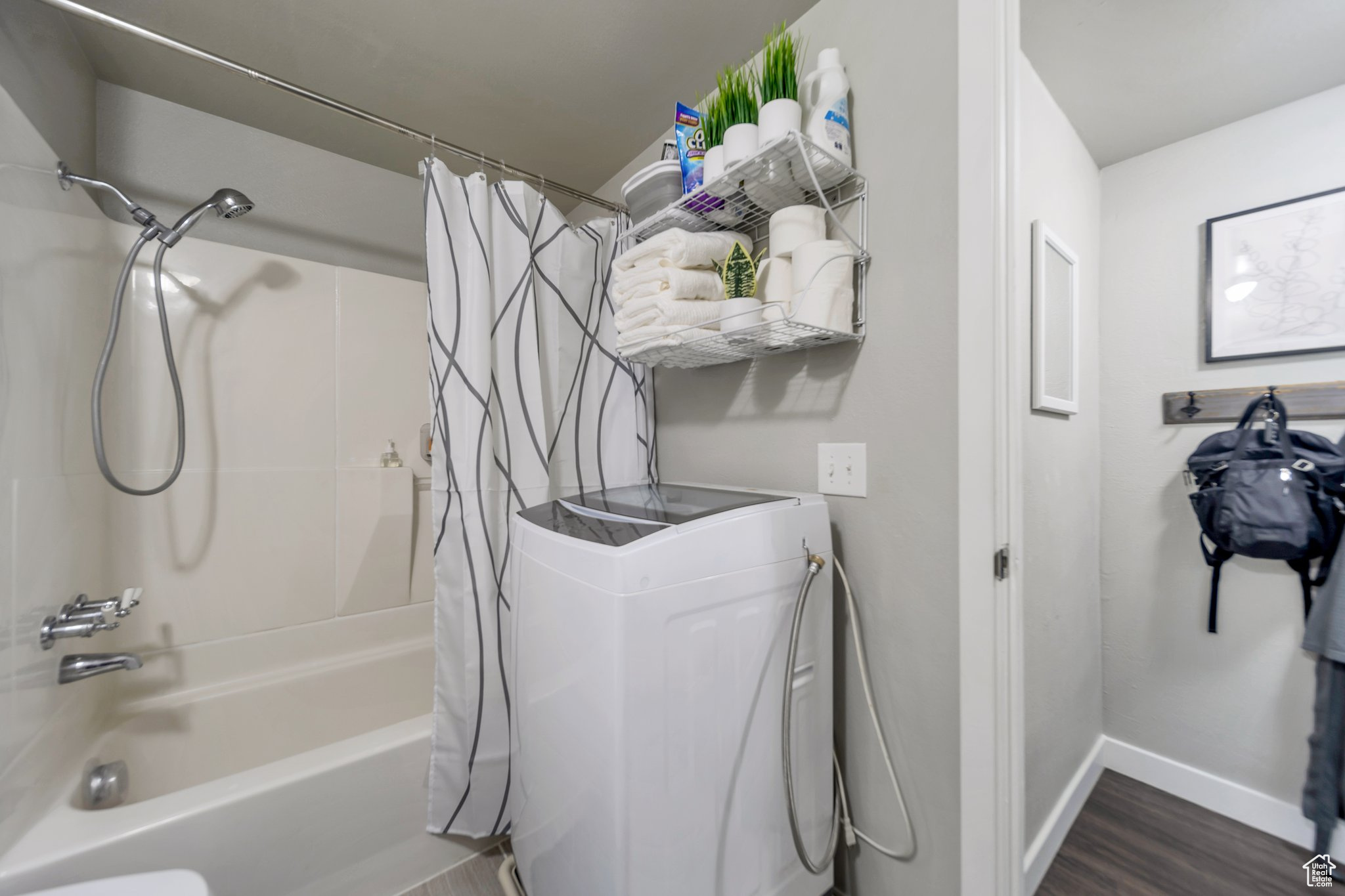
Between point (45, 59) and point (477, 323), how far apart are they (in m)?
1.18

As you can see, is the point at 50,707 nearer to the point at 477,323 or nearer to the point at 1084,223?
the point at 477,323

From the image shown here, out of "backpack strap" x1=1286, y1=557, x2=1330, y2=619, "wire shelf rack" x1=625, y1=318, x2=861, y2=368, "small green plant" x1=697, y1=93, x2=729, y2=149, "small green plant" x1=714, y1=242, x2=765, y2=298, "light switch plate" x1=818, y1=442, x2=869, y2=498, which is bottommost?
"backpack strap" x1=1286, y1=557, x2=1330, y2=619

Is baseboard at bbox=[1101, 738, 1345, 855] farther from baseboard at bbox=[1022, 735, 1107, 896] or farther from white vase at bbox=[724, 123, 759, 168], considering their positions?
white vase at bbox=[724, 123, 759, 168]

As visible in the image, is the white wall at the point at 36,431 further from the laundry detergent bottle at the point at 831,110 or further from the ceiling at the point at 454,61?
the laundry detergent bottle at the point at 831,110

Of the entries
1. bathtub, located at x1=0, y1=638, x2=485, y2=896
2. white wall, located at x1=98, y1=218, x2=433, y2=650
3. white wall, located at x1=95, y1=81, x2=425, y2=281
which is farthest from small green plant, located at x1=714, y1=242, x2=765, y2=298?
white wall, located at x1=95, y1=81, x2=425, y2=281

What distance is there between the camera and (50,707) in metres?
0.99

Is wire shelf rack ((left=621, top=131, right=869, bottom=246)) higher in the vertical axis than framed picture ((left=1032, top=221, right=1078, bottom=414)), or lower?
higher

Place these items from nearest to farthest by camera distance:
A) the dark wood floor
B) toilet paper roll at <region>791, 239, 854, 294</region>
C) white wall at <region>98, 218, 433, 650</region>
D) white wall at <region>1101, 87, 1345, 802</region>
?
toilet paper roll at <region>791, 239, 854, 294</region>
the dark wood floor
white wall at <region>1101, 87, 1345, 802</region>
white wall at <region>98, 218, 433, 650</region>

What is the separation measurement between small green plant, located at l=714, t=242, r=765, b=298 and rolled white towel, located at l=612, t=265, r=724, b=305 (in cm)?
6

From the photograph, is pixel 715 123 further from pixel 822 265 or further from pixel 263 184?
pixel 263 184

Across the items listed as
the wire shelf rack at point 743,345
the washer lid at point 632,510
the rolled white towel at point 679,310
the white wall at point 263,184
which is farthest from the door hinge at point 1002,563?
the white wall at point 263,184

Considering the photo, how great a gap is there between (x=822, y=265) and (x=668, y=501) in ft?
1.88

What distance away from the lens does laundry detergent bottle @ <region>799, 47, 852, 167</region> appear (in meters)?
0.90

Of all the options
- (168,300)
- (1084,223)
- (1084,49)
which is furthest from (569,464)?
(1084,223)
